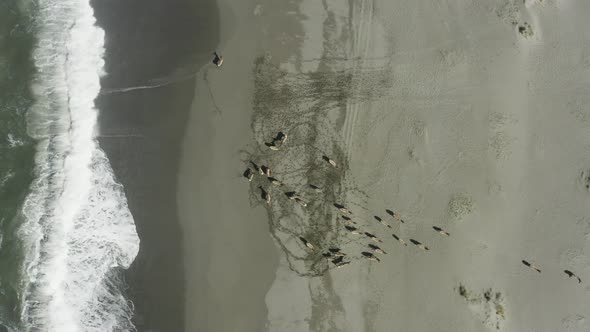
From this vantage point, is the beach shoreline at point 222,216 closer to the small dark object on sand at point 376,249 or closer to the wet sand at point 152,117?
the wet sand at point 152,117

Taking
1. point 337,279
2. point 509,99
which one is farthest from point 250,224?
point 509,99

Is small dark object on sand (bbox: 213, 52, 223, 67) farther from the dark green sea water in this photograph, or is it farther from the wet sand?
the dark green sea water

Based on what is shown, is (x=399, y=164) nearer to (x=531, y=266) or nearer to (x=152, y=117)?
(x=531, y=266)

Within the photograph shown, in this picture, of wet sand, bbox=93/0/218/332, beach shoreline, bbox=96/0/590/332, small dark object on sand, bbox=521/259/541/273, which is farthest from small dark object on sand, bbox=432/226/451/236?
wet sand, bbox=93/0/218/332

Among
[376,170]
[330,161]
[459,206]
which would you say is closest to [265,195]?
[330,161]

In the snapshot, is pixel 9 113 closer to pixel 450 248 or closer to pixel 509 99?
pixel 450 248
